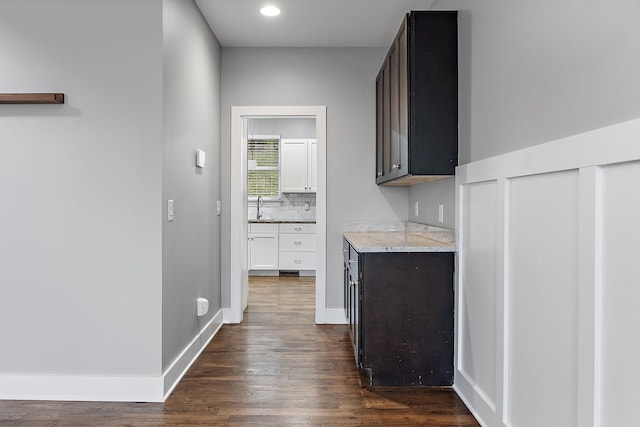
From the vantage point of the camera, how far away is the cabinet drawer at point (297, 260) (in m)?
6.55

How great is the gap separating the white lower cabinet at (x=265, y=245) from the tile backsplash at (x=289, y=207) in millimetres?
626

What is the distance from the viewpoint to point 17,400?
2.44 meters

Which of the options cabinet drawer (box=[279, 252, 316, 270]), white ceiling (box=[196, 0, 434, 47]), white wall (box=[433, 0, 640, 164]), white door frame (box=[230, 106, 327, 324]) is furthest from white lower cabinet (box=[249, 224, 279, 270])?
white wall (box=[433, 0, 640, 164])

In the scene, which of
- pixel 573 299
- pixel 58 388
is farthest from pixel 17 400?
pixel 573 299

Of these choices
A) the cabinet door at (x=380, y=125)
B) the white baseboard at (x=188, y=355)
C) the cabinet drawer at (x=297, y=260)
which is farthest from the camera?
the cabinet drawer at (x=297, y=260)

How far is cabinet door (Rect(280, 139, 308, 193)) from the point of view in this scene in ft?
22.8

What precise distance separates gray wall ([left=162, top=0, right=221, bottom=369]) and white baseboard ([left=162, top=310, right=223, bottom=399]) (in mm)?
50

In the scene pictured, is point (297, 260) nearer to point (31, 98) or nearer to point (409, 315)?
point (409, 315)

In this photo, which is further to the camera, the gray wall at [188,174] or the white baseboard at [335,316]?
the white baseboard at [335,316]

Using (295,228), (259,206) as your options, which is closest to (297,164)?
(259,206)

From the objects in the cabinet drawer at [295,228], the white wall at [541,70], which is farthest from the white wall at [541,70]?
the cabinet drawer at [295,228]

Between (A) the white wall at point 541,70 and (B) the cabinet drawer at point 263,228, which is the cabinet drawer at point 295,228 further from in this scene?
(A) the white wall at point 541,70

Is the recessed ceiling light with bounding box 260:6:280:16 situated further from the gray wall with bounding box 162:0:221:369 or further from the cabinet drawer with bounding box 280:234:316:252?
the cabinet drawer with bounding box 280:234:316:252

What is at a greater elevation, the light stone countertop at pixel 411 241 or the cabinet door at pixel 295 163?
the cabinet door at pixel 295 163
